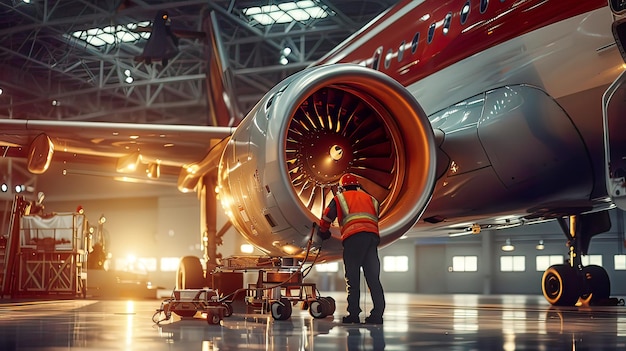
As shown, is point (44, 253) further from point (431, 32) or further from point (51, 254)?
point (431, 32)

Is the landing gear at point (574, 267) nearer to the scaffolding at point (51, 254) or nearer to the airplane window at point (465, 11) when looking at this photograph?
the airplane window at point (465, 11)

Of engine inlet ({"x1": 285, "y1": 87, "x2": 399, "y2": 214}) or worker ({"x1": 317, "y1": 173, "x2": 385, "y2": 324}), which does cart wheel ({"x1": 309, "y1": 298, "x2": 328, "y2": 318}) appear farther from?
engine inlet ({"x1": 285, "y1": 87, "x2": 399, "y2": 214})

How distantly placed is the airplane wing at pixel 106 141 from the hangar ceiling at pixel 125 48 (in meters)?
10.4

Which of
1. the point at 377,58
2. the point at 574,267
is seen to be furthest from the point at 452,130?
the point at 574,267

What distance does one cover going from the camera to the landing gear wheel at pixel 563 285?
1122cm

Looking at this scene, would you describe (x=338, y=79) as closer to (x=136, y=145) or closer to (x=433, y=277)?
(x=136, y=145)

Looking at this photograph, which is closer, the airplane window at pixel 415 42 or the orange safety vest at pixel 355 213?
the orange safety vest at pixel 355 213

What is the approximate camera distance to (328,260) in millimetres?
7461

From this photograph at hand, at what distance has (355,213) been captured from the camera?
673 cm

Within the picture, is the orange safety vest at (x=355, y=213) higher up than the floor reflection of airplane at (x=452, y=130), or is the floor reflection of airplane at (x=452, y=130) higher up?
the floor reflection of airplane at (x=452, y=130)

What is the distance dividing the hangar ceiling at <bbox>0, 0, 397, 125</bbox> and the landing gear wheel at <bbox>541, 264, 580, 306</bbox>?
40.2 feet

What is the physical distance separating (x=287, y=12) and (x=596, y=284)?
16.9 metres

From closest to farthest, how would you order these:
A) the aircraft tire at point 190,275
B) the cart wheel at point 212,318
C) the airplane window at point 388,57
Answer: the cart wheel at point 212,318 → the airplane window at point 388,57 → the aircraft tire at point 190,275

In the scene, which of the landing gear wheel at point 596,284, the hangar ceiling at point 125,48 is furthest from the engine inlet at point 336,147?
the hangar ceiling at point 125,48
